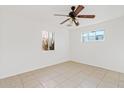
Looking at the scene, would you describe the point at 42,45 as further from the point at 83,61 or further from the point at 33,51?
the point at 83,61

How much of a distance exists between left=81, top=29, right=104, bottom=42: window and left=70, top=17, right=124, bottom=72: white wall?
0.20 meters

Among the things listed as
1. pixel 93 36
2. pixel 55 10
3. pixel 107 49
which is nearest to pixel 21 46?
pixel 55 10

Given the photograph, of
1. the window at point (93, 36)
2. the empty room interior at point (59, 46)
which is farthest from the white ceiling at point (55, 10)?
the window at point (93, 36)

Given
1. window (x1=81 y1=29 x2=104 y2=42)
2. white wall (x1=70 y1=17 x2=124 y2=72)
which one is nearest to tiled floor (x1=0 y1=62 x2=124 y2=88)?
white wall (x1=70 y1=17 x2=124 y2=72)

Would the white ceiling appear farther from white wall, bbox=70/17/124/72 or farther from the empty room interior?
white wall, bbox=70/17/124/72

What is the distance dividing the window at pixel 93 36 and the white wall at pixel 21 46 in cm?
194

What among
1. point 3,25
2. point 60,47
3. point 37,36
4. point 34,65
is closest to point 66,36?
point 60,47

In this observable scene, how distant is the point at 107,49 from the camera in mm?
4066

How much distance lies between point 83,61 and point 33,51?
9.55 ft

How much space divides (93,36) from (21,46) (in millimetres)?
3577

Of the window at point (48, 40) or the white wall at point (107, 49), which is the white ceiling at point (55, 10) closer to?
the white wall at point (107, 49)

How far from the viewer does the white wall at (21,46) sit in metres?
3.04

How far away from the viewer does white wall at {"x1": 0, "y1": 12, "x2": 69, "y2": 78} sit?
3.04 meters

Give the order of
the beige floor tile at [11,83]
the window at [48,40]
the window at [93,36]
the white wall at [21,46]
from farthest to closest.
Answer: the window at [48,40] → the window at [93,36] → the white wall at [21,46] → the beige floor tile at [11,83]
